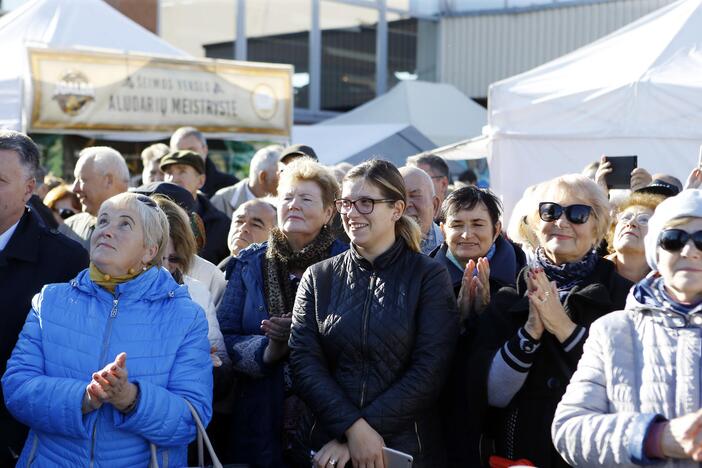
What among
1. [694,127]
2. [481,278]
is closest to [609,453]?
[481,278]

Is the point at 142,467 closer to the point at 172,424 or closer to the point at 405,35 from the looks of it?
the point at 172,424

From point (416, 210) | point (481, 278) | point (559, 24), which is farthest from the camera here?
point (559, 24)

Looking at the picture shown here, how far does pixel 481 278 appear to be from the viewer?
11.7ft

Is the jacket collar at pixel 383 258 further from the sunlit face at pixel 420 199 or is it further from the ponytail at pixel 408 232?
the sunlit face at pixel 420 199

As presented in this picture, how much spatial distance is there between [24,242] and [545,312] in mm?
1967

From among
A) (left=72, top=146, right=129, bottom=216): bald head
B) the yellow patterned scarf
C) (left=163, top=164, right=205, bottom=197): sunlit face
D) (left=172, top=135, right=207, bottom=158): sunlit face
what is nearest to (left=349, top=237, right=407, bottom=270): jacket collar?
the yellow patterned scarf

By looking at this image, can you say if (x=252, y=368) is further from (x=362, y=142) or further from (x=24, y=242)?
(x=362, y=142)

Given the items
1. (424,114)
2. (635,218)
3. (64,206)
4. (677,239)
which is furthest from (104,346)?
(424,114)

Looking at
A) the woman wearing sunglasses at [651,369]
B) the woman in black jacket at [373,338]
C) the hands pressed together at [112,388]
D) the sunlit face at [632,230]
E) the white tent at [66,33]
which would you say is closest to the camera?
the woman wearing sunglasses at [651,369]

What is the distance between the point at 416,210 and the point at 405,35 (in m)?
16.8

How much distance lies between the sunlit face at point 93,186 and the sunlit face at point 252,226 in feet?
3.51

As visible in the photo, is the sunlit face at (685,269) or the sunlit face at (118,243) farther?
the sunlit face at (118,243)

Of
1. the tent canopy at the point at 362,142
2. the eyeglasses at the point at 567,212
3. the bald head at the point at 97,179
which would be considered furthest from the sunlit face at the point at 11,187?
the tent canopy at the point at 362,142

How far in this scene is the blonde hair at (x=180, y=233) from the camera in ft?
13.1
